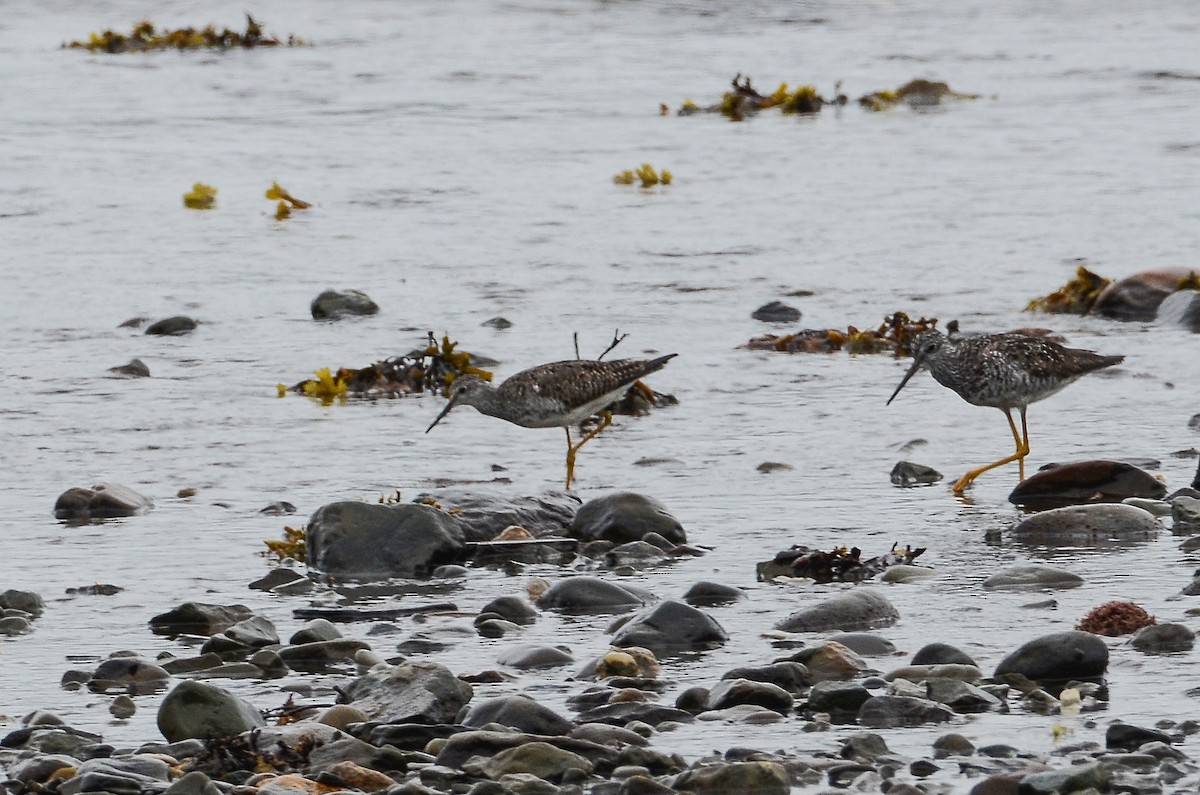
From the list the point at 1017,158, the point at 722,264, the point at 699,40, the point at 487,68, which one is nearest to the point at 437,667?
the point at 722,264

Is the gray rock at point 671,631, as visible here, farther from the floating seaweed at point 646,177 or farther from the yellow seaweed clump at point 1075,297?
the floating seaweed at point 646,177

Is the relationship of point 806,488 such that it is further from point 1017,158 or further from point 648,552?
point 1017,158

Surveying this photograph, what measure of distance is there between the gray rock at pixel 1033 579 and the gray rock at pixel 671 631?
1.25 m

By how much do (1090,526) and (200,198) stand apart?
11.9 metres

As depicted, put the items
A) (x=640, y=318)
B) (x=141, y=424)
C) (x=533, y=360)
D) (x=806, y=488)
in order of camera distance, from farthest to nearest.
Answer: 1. (x=640, y=318)
2. (x=533, y=360)
3. (x=141, y=424)
4. (x=806, y=488)

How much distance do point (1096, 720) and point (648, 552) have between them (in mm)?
2669

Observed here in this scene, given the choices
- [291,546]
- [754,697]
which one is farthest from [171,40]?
[754,697]

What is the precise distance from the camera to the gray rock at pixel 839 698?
228 inches

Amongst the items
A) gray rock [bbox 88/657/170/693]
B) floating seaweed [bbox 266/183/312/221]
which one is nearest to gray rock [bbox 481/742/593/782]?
gray rock [bbox 88/657/170/693]

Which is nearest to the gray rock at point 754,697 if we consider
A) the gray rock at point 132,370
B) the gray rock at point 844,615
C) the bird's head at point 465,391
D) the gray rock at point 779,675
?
the gray rock at point 779,675

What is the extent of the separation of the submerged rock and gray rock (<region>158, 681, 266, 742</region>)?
14.6 ft

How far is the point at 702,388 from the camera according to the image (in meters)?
11.6

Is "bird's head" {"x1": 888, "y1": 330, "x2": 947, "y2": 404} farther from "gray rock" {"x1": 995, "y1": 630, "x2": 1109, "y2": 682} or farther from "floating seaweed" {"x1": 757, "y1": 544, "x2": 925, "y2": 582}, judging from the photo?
"gray rock" {"x1": 995, "y1": 630, "x2": 1109, "y2": 682}

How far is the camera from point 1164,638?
20.9 feet
